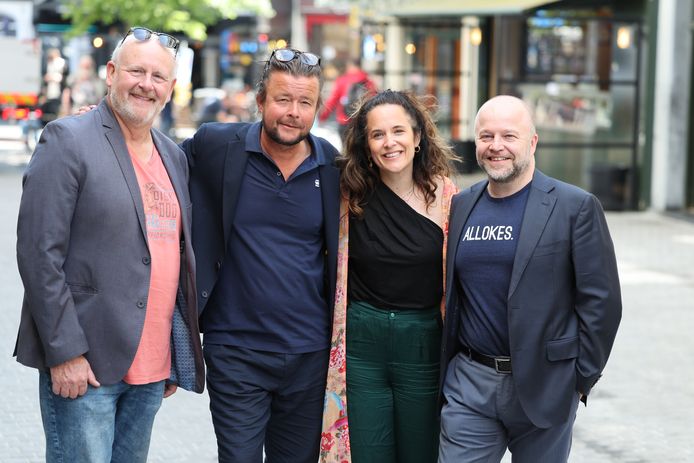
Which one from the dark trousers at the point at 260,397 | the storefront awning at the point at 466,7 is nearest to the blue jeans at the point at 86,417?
the dark trousers at the point at 260,397

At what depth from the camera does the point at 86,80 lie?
2280cm

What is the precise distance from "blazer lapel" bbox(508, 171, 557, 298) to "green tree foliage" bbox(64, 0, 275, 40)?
22437 mm

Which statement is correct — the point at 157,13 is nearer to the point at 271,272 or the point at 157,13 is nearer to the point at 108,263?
the point at 271,272

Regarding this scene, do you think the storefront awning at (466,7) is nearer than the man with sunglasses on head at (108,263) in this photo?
No

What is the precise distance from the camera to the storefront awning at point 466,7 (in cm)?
1554

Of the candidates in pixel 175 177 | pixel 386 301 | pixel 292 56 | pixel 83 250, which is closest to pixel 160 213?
pixel 175 177

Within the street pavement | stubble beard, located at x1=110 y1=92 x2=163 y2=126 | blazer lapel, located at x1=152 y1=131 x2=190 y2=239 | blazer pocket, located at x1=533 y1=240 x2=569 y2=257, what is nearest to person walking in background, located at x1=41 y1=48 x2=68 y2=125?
the street pavement

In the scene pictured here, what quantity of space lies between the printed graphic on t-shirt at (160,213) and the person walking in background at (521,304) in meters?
0.97

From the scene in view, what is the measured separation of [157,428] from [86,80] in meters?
17.3

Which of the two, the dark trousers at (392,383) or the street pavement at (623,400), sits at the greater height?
the dark trousers at (392,383)

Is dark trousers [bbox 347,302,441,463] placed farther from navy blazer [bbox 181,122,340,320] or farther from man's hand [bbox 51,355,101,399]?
man's hand [bbox 51,355,101,399]

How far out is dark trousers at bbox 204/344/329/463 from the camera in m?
4.16

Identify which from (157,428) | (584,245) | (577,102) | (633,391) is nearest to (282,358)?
(584,245)

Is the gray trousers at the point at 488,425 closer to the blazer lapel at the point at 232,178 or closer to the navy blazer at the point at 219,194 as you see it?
the navy blazer at the point at 219,194
